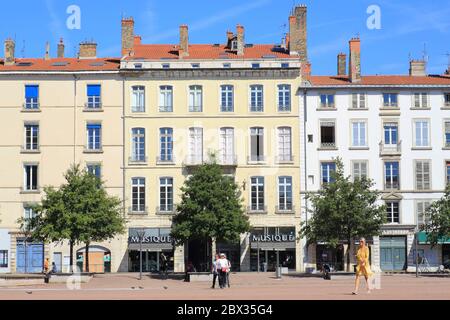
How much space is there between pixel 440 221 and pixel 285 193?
11978mm

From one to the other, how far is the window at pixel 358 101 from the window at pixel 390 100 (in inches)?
60.6

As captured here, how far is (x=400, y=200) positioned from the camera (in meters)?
59.7

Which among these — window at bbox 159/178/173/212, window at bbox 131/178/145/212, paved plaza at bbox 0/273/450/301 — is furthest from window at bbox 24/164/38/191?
paved plaza at bbox 0/273/450/301

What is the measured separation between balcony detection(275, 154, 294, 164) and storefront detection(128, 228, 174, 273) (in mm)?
9323

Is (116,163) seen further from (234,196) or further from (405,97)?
(405,97)

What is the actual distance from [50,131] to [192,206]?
52.4 ft

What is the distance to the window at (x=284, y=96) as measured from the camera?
198 ft

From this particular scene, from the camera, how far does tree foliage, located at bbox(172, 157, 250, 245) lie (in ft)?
162

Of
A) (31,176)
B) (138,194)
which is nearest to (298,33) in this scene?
(138,194)

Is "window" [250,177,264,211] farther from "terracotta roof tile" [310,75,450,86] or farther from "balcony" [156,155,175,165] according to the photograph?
"terracotta roof tile" [310,75,450,86]
